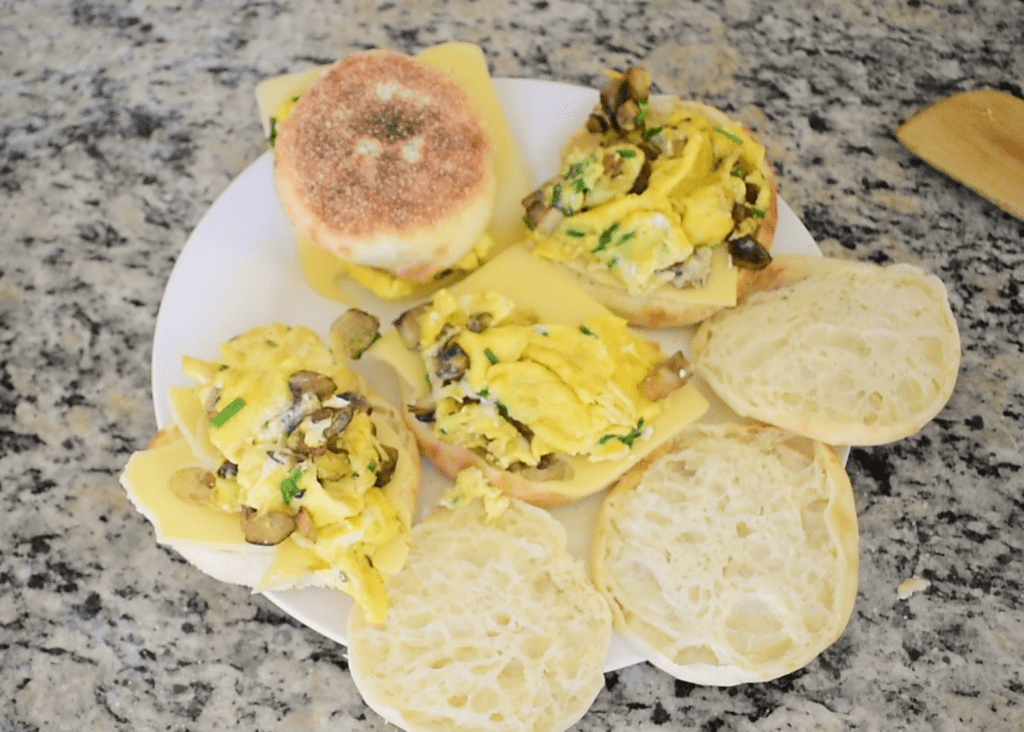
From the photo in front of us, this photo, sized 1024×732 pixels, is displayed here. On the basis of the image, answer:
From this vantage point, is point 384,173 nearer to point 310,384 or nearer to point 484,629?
point 310,384

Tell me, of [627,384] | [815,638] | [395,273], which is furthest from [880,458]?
[395,273]

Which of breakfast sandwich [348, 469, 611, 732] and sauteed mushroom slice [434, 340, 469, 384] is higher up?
sauteed mushroom slice [434, 340, 469, 384]

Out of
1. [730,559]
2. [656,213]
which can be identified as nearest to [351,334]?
[656,213]

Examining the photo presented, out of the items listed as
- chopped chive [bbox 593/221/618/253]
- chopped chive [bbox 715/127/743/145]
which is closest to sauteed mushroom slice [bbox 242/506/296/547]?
chopped chive [bbox 593/221/618/253]

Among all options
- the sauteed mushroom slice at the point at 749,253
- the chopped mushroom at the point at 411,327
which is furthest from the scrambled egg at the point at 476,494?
the sauteed mushroom slice at the point at 749,253

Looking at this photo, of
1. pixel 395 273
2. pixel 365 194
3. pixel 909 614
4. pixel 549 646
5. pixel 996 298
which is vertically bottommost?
pixel 909 614

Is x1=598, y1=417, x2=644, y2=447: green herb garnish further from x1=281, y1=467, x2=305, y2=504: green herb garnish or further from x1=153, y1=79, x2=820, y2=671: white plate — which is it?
x1=281, y1=467, x2=305, y2=504: green herb garnish

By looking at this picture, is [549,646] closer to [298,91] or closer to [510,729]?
[510,729]
